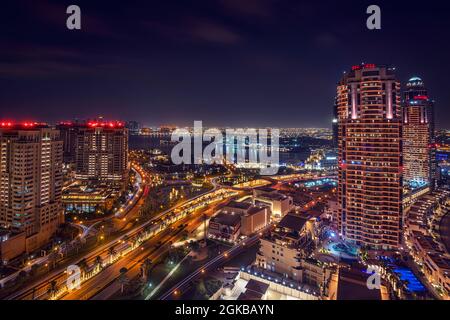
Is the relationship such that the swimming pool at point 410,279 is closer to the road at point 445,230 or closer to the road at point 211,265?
the road at point 445,230

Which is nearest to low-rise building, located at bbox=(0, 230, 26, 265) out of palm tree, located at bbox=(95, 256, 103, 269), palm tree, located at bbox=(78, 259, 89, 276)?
palm tree, located at bbox=(78, 259, 89, 276)

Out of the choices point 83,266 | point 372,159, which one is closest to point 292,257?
point 372,159

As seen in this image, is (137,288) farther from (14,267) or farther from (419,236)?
(419,236)

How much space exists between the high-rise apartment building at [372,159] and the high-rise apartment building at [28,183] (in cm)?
1259

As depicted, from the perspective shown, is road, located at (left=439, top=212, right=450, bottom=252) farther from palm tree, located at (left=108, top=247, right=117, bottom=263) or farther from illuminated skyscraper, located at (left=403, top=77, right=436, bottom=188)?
palm tree, located at (left=108, top=247, right=117, bottom=263)

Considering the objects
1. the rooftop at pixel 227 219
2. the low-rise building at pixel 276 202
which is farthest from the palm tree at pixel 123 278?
the low-rise building at pixel 276 202

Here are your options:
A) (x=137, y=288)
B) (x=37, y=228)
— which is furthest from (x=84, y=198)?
(x=137, y=288)

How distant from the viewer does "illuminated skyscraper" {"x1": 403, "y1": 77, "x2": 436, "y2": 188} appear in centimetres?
2197

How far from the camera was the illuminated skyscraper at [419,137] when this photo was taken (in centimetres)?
2197

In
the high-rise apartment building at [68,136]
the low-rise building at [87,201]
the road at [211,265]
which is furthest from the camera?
the high-rise apartment building at [68,136]

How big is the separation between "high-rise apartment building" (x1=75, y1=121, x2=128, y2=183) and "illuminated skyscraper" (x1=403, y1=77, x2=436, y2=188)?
22799 millimetres
